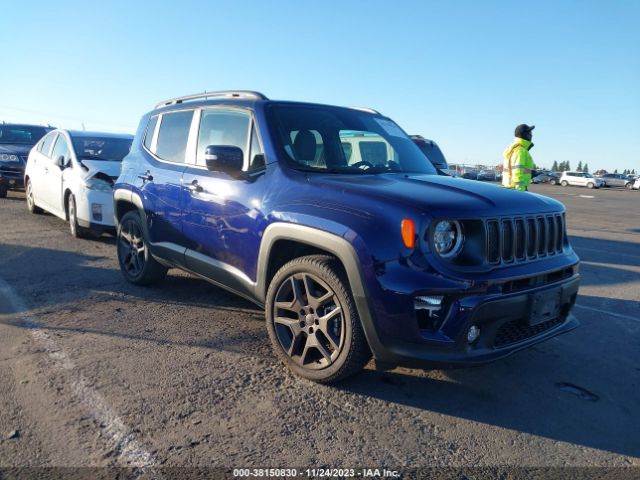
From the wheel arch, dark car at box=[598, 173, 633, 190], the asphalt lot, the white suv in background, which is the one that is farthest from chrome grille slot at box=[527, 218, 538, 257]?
dark car at box=[598, 173, 633, 190]

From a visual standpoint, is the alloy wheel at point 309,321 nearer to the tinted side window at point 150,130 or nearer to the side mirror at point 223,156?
the side mirror at point 223,156

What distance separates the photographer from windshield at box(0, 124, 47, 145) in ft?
43.3

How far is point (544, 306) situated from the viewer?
329 centimetres

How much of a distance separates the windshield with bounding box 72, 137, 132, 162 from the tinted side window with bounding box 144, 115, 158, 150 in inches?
117

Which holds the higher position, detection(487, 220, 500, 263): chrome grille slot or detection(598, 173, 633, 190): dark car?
detection(487, 220, 500, 263): chrome grille slot

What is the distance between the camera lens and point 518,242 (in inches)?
130

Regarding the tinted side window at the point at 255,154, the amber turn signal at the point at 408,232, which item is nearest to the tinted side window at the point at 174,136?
the tinted side window at the point at 255,154

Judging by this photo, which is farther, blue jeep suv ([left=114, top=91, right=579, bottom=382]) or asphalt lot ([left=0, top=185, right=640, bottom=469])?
blue jeep suv ([left=114, top=91, right=579, bottom=382])

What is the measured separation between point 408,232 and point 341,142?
160 cm

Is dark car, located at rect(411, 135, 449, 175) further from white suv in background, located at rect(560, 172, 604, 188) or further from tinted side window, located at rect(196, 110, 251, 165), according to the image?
white suv in background, located at rect(560, 172, 604, 188)

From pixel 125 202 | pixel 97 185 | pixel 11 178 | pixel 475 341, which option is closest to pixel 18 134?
pixel 11 178

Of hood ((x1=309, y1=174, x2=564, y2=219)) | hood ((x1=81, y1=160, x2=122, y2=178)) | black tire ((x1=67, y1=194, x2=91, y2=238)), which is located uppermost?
hood ((x1=309, y1=174, x2=564, y2=219))

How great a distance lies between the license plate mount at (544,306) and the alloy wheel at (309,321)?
116 cm

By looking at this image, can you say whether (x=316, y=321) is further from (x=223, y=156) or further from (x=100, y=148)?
(x=100, y=148)
